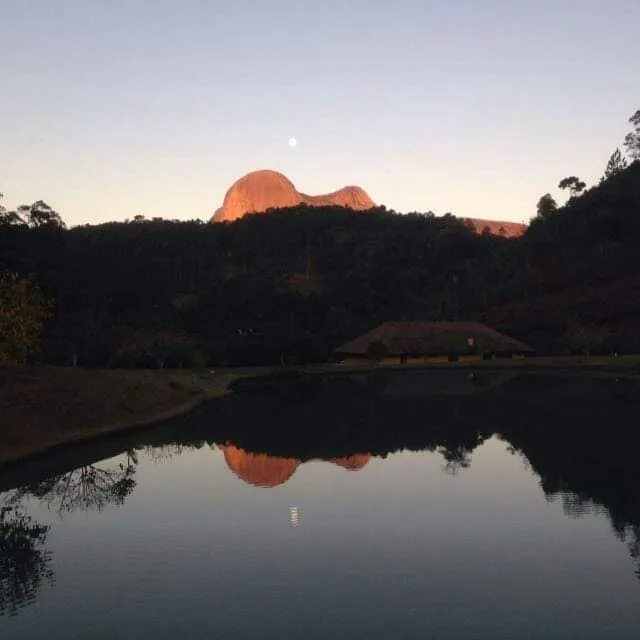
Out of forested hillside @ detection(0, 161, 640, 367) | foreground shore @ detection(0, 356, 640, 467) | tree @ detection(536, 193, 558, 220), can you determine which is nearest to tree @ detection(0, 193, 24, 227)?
forested hillside @ detection(0, 161, 640, 367)

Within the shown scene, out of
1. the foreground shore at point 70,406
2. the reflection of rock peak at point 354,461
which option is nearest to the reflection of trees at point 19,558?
the foreground shore at point 70,406

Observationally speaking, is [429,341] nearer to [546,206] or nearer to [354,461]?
[354,461]

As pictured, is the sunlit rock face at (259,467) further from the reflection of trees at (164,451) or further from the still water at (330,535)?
the reflection of trees at (164,451)

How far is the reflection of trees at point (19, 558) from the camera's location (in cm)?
1305

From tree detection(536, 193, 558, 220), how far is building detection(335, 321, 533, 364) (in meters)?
68.8

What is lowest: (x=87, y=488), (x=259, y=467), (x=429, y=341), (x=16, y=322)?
(x=259, y=467)

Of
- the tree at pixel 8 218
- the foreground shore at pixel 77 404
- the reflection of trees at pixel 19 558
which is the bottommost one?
the reflection of trees at pixel 19 558

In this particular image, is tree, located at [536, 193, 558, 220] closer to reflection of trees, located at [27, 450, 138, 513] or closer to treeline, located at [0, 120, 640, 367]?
treeline, located at [0, 120, 640, 367]

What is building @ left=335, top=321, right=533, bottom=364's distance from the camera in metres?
75.9

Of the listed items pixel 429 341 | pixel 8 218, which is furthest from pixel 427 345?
pixel 8 218

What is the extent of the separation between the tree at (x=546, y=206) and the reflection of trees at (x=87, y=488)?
426ft

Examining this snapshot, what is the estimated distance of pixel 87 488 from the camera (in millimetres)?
22438

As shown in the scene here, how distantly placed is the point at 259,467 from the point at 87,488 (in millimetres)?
6486

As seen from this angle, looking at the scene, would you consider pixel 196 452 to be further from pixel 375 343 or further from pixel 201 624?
pixel 375 343
